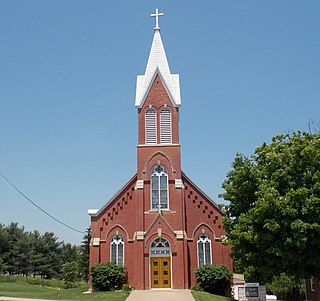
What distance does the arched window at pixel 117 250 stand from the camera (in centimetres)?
3472

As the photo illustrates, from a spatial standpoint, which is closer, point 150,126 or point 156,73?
point 150,126

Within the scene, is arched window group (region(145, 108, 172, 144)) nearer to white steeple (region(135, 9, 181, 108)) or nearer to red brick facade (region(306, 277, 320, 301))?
white steeple (region(135, 9, 181, 108))

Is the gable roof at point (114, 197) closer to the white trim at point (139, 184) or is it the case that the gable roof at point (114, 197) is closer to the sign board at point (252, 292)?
the white trim at point (139, 184)

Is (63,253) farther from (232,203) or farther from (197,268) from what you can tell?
(232,203)

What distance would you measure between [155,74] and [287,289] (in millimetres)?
21242

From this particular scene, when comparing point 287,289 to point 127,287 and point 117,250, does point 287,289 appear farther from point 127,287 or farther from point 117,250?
point 117,250

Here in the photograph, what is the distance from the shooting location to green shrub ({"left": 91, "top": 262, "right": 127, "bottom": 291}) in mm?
32750

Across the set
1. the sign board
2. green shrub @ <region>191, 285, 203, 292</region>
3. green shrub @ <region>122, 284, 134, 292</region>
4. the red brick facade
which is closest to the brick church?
green shrub @ <region>122, 284, 134, 292</region>

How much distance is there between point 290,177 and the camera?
24.3 metres

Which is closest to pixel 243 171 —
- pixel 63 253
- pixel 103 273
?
pixel 103 273

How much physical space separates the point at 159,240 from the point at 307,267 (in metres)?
12.2

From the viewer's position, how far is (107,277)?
1293 inches

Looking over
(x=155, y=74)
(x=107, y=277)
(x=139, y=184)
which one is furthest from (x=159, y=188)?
(x=155, y=74)

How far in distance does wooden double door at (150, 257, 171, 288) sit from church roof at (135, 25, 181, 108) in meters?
12.1
